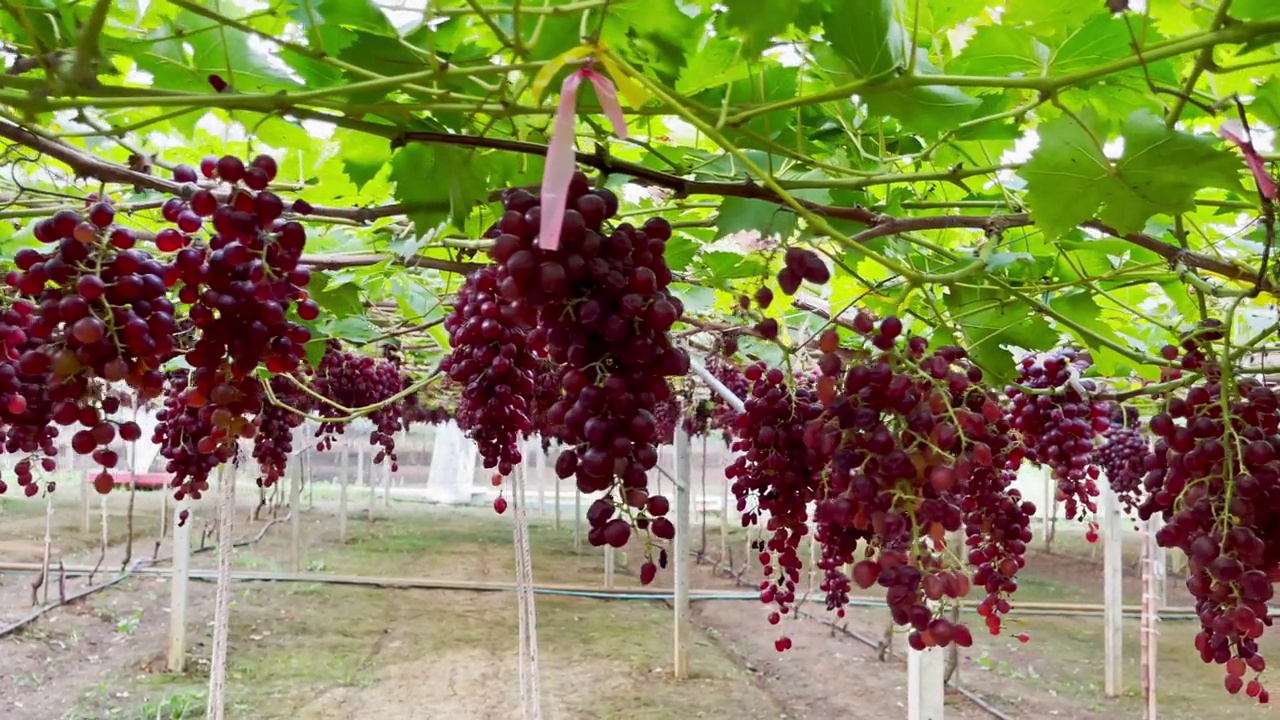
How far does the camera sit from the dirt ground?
6070mm

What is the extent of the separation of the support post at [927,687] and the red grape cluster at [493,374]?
8.49ft

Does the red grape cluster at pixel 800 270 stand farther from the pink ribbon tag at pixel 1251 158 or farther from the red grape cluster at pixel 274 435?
the red grape cluster at pixel 274 435

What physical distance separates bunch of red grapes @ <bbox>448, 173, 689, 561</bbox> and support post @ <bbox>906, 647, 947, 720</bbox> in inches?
119

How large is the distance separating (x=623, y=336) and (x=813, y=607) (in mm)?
8916

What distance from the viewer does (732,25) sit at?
0.98m

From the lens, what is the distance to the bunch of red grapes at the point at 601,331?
93cm

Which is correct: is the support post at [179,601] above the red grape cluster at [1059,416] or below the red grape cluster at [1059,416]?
below

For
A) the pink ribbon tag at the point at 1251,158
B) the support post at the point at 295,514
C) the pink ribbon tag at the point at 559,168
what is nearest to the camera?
the pink ribbon tag at the point at 559,168

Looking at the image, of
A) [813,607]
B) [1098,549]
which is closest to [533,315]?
[813,607]

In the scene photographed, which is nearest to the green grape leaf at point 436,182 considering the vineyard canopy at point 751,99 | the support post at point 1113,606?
the vineyard canopy at point 751,99

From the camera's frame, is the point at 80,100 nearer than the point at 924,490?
Yes

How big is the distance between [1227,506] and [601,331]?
981 millimetres

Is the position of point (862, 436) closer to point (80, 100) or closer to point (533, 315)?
point (533, 315)

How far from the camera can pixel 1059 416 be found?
7.65 feet
